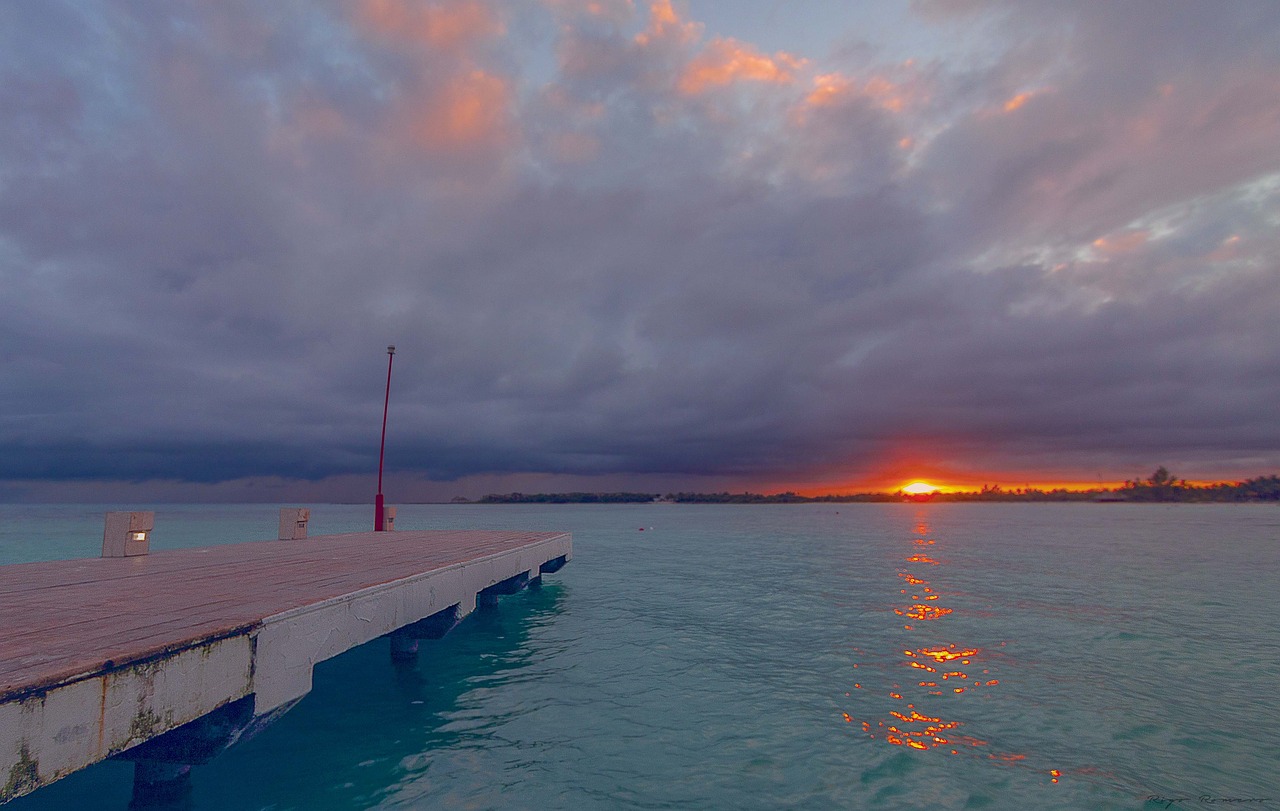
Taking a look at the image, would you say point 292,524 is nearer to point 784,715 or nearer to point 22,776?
point 784,715

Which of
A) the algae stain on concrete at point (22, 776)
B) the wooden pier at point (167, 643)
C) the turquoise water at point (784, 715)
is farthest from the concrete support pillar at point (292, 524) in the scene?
the algae stain on concrete at point (22, 776)

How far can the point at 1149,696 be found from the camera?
972 centimetres

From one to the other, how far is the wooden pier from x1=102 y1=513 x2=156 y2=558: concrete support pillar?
2.32 feet

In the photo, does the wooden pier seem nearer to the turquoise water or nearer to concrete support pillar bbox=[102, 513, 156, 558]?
concrete support pillar bbox=[102, 513, 156, 558]

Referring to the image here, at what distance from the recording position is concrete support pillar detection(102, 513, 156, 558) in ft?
37.2

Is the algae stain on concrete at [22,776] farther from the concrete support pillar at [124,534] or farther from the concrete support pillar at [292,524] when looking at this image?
the concrete support pillar at [292,524]

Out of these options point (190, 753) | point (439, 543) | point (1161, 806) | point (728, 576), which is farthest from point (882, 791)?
point (728, 576)

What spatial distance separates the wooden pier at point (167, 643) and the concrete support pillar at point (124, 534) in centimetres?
71

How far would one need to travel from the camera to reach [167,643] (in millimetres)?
4574

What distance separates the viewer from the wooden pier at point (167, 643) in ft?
12.2

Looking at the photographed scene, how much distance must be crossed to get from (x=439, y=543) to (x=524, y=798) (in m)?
10.5

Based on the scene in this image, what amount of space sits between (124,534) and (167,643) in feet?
29.8

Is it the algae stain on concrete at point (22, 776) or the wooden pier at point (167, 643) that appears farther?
Result: the wooden pier at point (167, 643)

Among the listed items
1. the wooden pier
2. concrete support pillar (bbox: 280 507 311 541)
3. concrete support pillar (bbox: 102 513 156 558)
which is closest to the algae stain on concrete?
the wooden pier
